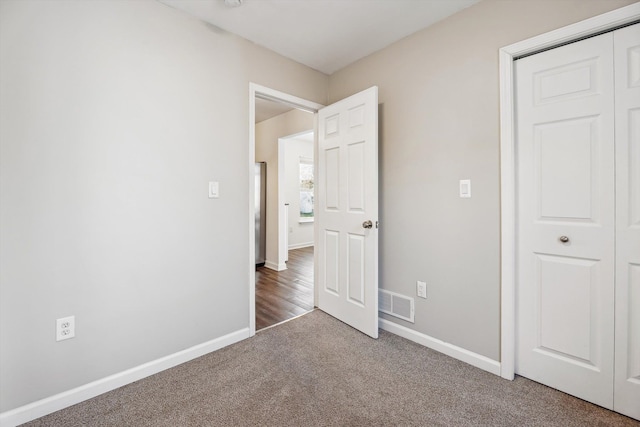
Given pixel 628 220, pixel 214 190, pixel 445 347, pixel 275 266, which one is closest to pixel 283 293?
pixel 275 266

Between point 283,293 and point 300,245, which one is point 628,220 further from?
point 300,245

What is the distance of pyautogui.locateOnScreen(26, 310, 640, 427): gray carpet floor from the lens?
142 centimetres

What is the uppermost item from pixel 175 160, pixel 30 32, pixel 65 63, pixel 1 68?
pixel 30 32

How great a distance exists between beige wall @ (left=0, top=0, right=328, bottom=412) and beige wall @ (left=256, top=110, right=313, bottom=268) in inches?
82.1

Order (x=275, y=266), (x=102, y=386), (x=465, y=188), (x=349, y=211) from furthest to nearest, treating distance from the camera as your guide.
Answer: (x=275, y=266) < (x=349, y=211) < (x=465, y=188) < (x=102, y=386)

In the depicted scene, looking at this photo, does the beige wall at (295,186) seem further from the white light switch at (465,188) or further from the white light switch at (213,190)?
the white light switch at (465,188)

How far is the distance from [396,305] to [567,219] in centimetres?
131

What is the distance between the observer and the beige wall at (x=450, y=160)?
178 cm

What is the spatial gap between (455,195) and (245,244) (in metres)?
1.65

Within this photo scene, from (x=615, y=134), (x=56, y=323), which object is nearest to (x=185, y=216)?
(x=56, y=323)

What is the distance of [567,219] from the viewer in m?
1.58

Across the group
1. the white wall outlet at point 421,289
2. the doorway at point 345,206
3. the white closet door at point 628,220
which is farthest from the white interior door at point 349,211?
the white closet door at point 628,220

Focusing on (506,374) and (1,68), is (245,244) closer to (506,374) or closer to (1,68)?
(1,68)

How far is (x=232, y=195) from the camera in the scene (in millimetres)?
2186
